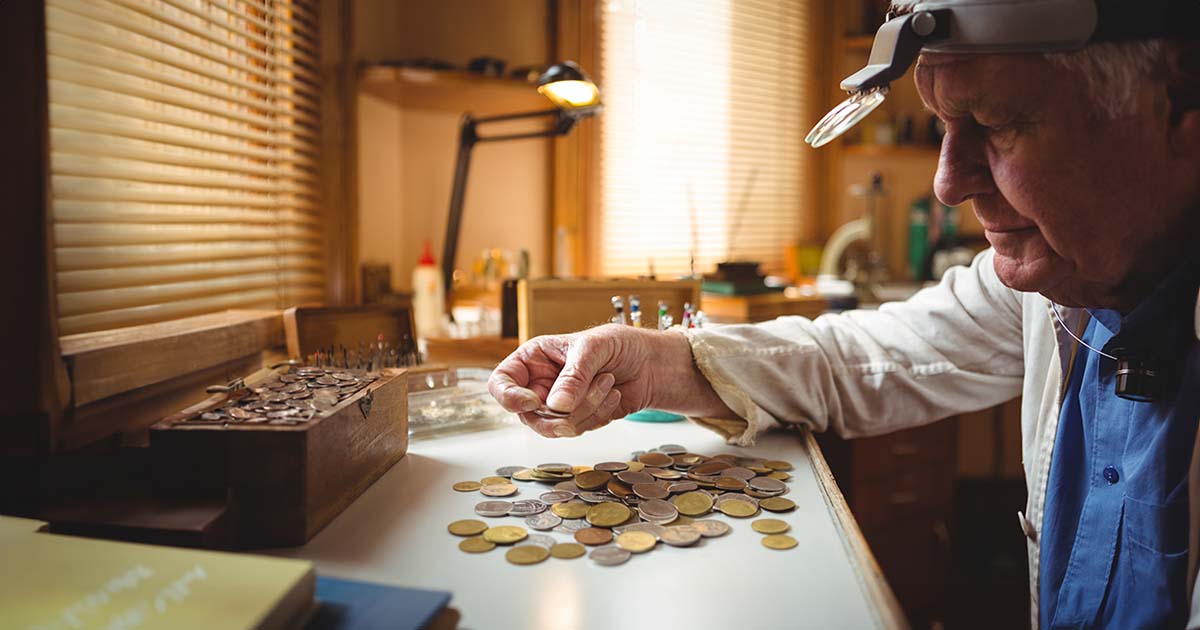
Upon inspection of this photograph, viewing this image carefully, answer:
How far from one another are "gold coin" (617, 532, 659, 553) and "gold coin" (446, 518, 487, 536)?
139 millimetres

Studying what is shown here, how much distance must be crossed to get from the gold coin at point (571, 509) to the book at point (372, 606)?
0.23 metres

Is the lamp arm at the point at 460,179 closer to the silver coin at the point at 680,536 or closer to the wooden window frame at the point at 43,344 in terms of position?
the wooden window frame at the point at 43,344

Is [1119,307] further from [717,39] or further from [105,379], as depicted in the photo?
[717,39]

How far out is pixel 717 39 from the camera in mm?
3203

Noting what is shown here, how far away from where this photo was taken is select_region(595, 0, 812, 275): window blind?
9.60ft

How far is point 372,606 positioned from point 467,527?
21 centimetres

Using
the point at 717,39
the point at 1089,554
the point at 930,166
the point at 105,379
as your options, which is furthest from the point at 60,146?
the point at 930,166

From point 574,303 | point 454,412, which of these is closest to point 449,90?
point 574,303

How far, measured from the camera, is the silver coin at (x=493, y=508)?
86 centimetres

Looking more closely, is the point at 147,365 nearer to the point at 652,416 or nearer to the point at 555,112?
the point at 652,416

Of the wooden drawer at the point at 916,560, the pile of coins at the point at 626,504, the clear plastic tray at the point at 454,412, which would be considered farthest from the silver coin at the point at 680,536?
the wooden drawer at the point at 916,560

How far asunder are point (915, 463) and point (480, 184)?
63.1 inches

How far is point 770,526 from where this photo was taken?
2.73 feet

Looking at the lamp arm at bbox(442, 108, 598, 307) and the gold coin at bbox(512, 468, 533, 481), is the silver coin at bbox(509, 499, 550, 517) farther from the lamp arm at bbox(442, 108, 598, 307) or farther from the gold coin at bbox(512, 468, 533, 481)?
the lamp arm at bbox(442, 108, 598, 307)
